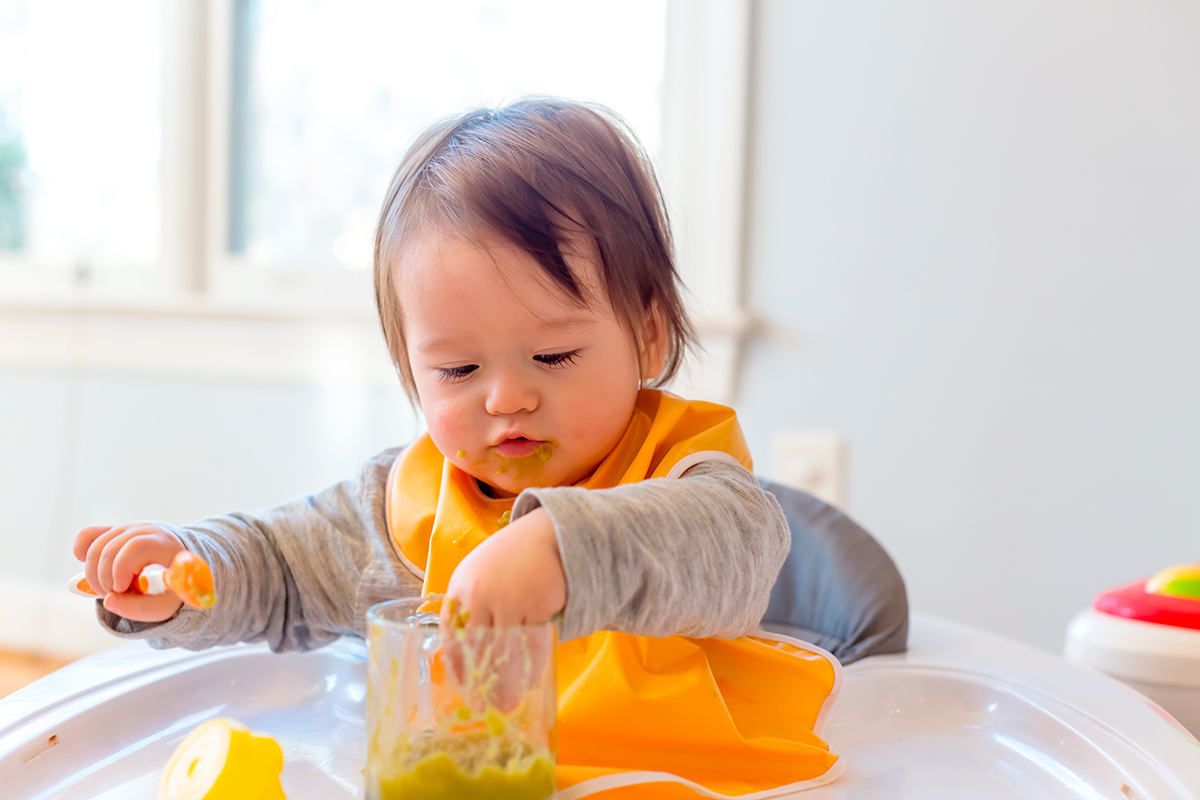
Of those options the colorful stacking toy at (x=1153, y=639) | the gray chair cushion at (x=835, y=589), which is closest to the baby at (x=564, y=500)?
the gray chair cushion at (x=835, y=589)

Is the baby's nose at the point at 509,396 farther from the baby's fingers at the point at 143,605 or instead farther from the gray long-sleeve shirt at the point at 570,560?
the baby's fingers at the point at 143,605

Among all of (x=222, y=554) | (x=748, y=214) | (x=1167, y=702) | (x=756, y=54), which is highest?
(x=756, y=54)

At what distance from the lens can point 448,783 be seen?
14.9 inches

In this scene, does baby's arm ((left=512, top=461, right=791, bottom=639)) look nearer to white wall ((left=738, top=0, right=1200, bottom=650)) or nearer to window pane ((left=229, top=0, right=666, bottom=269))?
white wall ((left=738, top=0, right=1200, bottom=650))

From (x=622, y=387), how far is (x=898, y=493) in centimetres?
69

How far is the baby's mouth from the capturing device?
569 mm

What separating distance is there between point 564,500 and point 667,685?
0.16 m

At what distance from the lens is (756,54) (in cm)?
119

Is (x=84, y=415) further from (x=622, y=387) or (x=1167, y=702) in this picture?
(x=1167, y=702)

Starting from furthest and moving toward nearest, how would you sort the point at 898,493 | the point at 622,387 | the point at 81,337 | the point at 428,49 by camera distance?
the point at 81,337 → the point at 428,49 → the point at 898,493 → the point at 622,387

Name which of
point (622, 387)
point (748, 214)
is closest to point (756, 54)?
point (748, 214)

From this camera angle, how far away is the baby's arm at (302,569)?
1.95ft

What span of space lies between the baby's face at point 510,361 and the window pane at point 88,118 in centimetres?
117

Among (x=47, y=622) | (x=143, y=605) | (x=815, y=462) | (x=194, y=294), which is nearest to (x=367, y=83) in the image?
(x=194, y=294)
